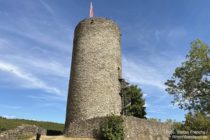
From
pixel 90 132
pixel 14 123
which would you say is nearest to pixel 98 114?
pixel 90 132

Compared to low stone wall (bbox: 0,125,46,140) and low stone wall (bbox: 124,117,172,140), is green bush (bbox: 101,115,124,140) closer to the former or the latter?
low stone wall (bbox: 124,117,172,140)

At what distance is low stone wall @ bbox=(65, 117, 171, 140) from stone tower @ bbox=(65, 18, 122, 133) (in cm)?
212

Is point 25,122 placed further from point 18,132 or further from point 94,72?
point 94,72

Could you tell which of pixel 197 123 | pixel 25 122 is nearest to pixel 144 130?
pixel 197 123

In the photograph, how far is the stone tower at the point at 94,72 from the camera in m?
22.0

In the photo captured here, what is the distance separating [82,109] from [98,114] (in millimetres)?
1429

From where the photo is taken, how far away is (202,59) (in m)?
22.0

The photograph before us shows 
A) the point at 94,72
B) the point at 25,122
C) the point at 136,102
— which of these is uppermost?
the point at 94,72

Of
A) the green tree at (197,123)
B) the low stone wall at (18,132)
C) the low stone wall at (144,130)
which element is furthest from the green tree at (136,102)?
the low stone wall at (18,132)

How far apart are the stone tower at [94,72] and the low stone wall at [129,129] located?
6.96ft

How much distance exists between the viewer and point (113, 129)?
18.0 m

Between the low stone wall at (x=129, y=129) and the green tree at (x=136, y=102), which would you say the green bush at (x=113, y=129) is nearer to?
the low stone wall at (x=129, y=129)

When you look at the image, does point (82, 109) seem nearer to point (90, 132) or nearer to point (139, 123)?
point (90, 132)

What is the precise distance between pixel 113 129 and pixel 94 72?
6300mm
